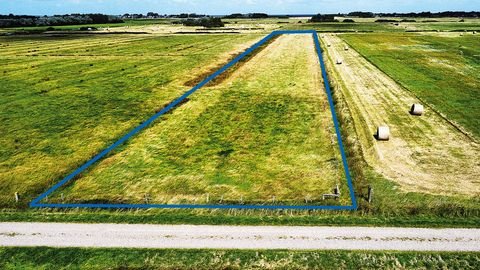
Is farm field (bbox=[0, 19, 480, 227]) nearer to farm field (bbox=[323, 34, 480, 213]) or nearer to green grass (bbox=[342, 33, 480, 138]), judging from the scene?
farm field (bbox=[323, 34, 480, 213])

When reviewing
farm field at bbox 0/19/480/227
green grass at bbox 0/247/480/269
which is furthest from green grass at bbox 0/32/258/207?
green grass at bbox 0/247/480/269

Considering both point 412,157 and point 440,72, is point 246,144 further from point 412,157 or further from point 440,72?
point 440,72

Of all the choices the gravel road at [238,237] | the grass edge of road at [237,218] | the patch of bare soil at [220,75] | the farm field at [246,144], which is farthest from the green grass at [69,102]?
the gravel road at [238,237]

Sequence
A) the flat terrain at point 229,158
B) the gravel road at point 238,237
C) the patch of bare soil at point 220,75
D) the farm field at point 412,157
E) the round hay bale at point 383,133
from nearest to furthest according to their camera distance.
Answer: the gravel road at point 238,237, the farm field at point 412,157, the flat terrain at point 229,158, the round hay bale at point 383,133, the patch of bare soil at point 220,75

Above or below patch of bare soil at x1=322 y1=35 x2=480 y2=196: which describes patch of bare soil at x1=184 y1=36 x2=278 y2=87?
above

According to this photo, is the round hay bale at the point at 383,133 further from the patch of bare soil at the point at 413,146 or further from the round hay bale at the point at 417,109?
the round hay bale at the point at 417,109

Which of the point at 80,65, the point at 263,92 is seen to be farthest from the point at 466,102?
the point at 80,65
